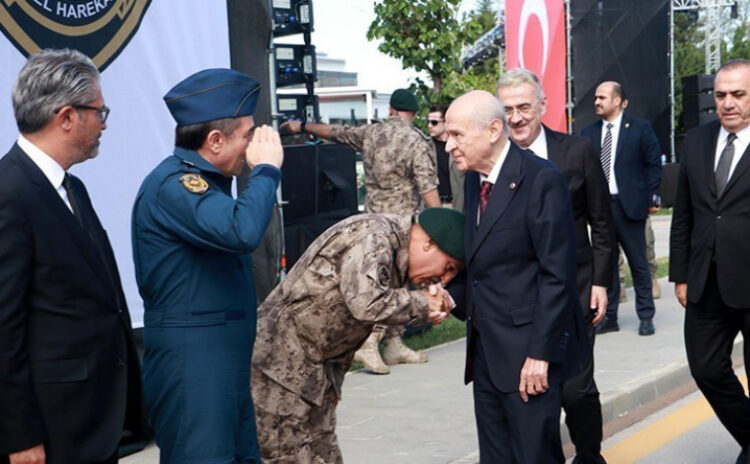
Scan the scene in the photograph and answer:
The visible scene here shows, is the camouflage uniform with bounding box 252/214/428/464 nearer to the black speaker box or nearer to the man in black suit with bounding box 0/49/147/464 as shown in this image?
the man in black suit with bounding box 0/49/147/464

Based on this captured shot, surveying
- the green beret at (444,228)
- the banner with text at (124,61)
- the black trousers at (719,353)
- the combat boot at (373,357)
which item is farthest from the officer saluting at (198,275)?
the combat boot at (373,357)

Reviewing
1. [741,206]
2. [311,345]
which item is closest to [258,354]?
[311,345]

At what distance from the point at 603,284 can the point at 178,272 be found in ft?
8.99

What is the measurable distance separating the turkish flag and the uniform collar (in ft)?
31.7

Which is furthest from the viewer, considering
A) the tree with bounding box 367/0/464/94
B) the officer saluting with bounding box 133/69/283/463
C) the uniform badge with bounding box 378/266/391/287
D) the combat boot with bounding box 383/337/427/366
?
the tree with bounding box 367/0/464/94

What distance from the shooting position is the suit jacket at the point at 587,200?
585 centimetres

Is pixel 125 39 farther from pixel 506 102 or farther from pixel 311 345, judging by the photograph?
pixel 311 345

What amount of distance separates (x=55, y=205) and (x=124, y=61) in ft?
9.72

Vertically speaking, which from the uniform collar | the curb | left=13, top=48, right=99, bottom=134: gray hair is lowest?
the curb

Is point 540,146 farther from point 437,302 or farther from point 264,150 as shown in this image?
point 264,150

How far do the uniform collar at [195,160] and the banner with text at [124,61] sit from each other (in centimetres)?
205

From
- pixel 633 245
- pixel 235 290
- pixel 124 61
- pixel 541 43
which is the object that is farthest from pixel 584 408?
pixel 541 43

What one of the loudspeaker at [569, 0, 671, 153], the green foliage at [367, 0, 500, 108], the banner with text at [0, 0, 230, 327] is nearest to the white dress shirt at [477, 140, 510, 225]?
the banner with text at [0, 0, 230, 327]

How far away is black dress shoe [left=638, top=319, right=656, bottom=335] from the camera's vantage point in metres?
10.4
